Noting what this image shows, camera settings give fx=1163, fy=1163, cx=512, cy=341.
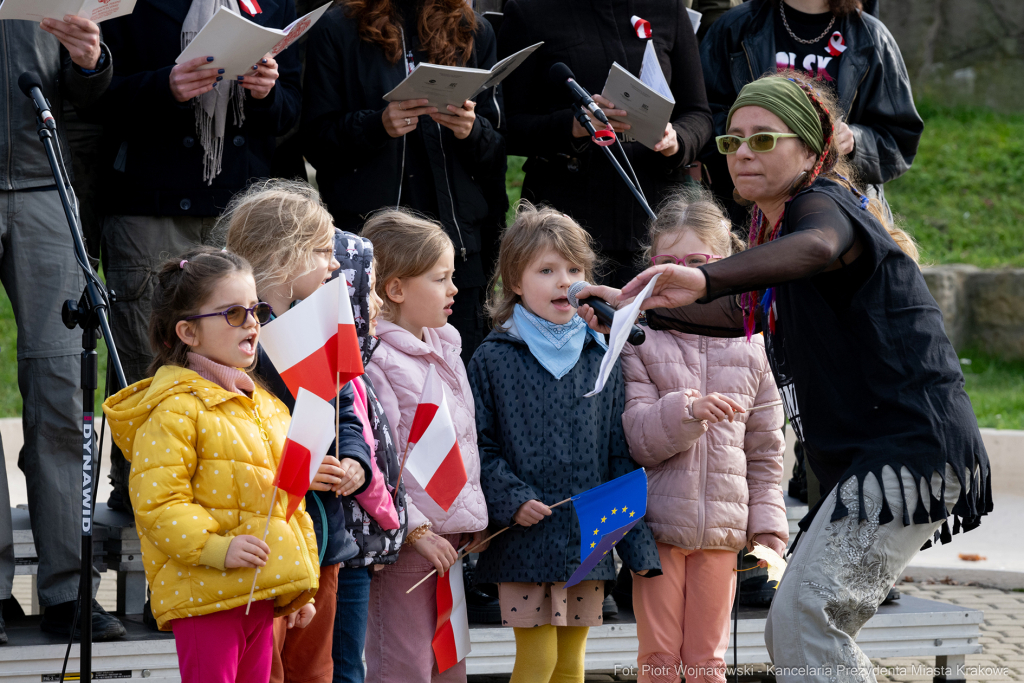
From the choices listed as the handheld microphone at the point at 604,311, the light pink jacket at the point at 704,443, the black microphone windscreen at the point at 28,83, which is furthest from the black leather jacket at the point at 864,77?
the black microphone windscreen at the point at 28,83

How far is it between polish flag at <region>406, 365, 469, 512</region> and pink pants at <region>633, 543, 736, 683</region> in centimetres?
89

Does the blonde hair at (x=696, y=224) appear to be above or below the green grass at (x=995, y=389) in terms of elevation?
above

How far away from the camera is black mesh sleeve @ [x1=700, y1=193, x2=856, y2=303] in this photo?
259cm

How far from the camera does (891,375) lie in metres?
2.75

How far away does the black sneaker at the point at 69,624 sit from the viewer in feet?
12.4

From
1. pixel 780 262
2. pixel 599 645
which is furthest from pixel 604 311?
pixel 599 645

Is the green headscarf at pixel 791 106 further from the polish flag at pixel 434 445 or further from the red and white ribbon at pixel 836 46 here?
the red and white ribbon at pixel 836 46

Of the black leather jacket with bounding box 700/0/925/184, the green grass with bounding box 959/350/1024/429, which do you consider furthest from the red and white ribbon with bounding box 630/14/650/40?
the green grass with bounding box 959/350/1024/429

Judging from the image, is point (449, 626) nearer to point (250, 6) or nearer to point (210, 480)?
point (210, 480)

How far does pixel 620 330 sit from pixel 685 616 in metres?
1.62

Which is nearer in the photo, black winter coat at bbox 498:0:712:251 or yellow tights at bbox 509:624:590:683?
yellow tights at bbox 509:624:590:683

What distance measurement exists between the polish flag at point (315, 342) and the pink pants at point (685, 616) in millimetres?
1455

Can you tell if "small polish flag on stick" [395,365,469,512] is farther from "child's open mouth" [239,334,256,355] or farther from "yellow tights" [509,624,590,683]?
"yellow tights" [509,624,590,683]

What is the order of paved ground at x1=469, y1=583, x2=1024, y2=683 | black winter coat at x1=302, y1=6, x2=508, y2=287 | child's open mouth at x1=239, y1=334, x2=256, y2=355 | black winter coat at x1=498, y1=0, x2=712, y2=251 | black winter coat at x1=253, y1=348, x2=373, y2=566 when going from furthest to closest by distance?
paved ground at x1=469, y1=583, x2=1024, y2=683 → black winter coat at x1=498, y1=0, x2=712, y2=251 → black winter coat at x1=302, y1=6, x2=508, y2=287 → black winter coat at x1=253, y1=348, x2=373, y2=566 → child's open mouth at x1=239, y1=334, x2=256, y2=355
